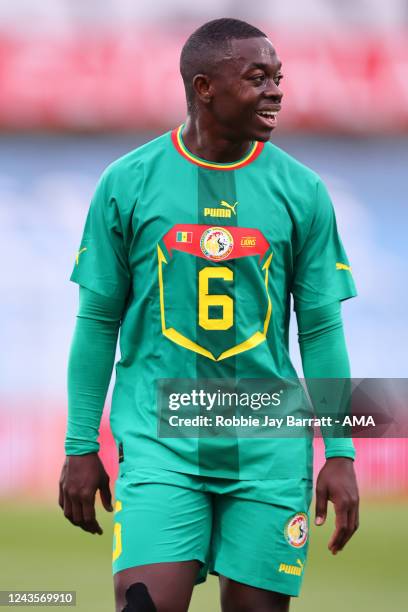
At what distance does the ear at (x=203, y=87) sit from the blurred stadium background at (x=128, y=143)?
5.48 meters

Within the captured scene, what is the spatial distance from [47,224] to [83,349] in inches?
236

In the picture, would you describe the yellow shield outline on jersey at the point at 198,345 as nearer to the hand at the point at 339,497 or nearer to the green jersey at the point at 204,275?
the green jersey at the point at 204,275

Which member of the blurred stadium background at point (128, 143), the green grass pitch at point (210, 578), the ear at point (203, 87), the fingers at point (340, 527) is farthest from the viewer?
the blurred stadium background at point (128, 143)

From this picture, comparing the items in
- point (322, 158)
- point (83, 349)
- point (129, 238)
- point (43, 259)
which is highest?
point (322, 158)

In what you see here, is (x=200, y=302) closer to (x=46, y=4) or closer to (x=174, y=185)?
(x=174, y=185)

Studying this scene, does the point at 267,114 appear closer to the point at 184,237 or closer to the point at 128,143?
the point at 184,237

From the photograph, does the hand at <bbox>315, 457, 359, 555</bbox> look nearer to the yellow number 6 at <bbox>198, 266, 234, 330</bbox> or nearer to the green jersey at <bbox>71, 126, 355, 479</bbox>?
the green jersey at <bbox>71, 126, 355, 479</bbox>

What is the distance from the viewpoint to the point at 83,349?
13.3ft

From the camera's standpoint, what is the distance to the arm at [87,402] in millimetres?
3996

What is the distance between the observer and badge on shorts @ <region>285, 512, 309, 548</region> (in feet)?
13.0

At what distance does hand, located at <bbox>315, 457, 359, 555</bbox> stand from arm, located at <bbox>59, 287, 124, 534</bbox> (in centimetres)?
60

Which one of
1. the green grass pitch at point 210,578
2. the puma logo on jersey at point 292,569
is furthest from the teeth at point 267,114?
the green grass pitch at point 210,578

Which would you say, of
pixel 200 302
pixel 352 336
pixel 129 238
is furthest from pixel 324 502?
pixel 352 336

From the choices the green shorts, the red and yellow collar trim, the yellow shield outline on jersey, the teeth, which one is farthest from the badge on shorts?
the teeth
